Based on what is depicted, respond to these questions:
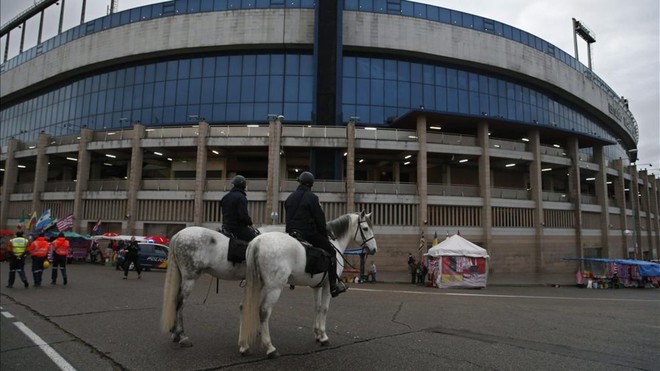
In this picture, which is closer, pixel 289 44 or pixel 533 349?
pixel 533 349

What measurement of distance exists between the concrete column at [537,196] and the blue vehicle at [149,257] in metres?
30.2

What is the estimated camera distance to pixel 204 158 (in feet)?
104

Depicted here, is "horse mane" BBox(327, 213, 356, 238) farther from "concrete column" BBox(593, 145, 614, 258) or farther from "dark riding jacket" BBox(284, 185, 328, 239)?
"concrete column" BBox(593, 145, 614, 258)

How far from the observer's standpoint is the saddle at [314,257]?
6188mm

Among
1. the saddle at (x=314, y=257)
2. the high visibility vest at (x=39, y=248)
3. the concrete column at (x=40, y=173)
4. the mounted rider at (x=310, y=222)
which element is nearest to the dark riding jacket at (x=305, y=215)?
the mounted rider at (x=310, y=222)

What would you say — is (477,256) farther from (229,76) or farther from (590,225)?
(229,76)

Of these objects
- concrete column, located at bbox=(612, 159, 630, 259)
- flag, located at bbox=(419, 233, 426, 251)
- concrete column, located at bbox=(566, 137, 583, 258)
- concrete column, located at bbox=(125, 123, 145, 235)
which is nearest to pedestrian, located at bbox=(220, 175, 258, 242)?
flag, located at bbox=(419, 233, 426, 251)

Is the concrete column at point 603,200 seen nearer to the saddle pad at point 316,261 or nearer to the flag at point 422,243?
the flag at point 422,243

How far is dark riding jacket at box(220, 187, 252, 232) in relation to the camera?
6.76 metres

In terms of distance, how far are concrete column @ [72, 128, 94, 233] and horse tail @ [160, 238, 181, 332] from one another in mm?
34458

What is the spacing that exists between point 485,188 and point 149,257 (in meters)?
26.3

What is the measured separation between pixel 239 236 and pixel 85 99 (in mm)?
47154

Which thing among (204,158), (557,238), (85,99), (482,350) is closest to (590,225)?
(557,238)

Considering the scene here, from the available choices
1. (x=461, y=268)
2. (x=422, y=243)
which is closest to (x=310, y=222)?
(x=461, y=268)
